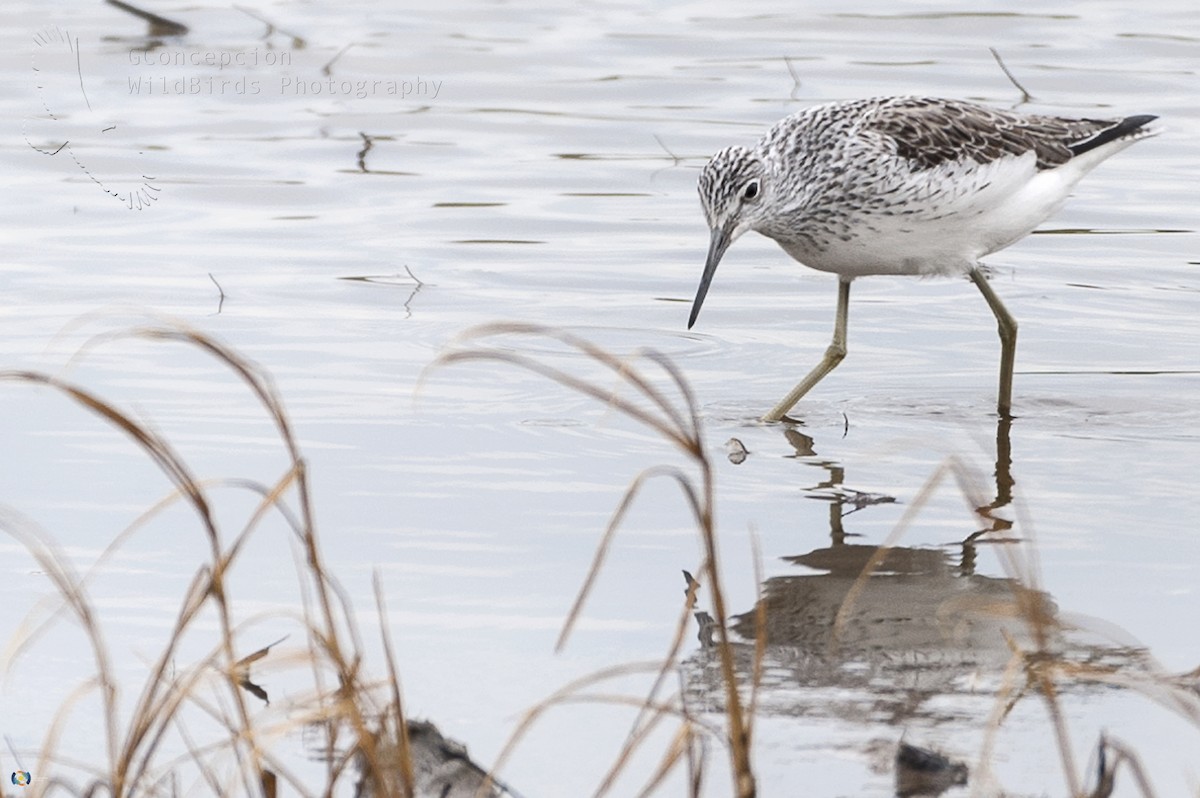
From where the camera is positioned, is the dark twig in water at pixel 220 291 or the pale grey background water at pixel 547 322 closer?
the pale grey background water at pixel 547 322

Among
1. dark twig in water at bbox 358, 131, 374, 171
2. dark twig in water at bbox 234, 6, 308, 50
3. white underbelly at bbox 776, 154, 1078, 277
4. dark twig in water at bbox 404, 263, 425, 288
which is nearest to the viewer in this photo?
white underbelly at bbox 776, 154, 1078, 277

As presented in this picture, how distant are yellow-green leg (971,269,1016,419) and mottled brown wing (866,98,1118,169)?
1.61ft

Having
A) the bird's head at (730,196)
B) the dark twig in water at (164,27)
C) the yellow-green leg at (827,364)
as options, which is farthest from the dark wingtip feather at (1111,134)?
the dark twig in water at (164,27)

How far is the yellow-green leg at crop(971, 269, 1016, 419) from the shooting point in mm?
7270

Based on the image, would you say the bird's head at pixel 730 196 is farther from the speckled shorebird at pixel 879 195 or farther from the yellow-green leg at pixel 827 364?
the yellow-green leg at pixel 827 364

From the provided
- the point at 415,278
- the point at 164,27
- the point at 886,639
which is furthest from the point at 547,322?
the point at 164,27

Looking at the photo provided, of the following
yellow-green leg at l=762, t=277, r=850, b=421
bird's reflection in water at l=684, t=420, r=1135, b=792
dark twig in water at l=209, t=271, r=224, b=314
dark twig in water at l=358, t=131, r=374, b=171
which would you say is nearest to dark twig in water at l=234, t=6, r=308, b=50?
dark twig in water at l=358, t=131, r=374, b=171

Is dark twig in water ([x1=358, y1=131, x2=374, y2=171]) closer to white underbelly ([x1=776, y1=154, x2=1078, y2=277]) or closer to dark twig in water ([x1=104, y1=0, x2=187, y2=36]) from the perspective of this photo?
dark twig in water ([x1=104, y1=0, x2=187, y2=36])

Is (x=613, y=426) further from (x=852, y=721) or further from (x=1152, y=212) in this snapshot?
(x=1152, y=212)

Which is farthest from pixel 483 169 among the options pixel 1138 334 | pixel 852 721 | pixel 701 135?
pixel 852 721

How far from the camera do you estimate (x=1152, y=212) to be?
10.6 m

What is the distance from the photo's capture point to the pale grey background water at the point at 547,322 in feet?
15.7

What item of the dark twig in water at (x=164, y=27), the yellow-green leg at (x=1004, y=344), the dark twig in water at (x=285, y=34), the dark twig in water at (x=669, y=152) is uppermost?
the dark twig in water at (x=164, y=27)

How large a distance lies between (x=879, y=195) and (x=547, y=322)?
72.3 inches
